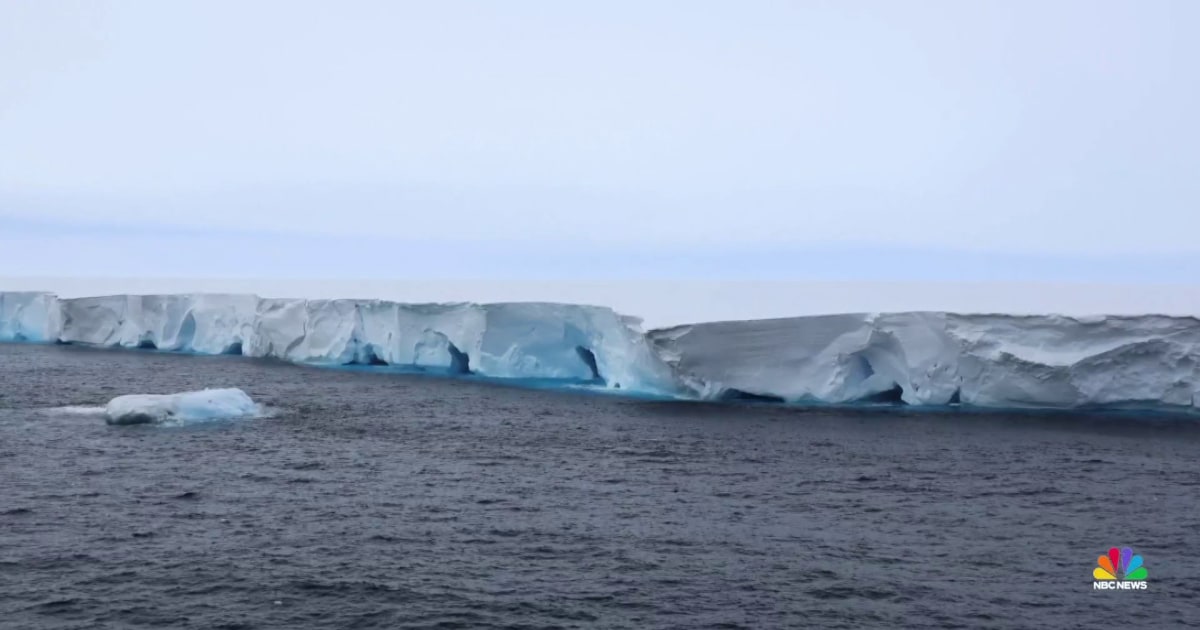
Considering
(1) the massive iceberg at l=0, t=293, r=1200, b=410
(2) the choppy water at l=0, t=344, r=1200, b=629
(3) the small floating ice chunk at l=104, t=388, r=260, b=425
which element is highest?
(1) the massive iceberg at l=0, t=293, r=1200, b=410

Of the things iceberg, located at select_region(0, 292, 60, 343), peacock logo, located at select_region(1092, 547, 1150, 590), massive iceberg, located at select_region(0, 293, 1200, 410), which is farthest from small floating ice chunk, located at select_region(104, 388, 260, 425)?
iceberg, located at select_region(0, 292, 60, 343)

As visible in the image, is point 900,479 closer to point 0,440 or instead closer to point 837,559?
point 837,559

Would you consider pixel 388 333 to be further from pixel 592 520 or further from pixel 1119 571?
pixel 1119 571

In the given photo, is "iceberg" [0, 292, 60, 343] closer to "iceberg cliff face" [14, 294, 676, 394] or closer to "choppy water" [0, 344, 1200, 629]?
"iceberg cliff face" [14, 294, 676, 394]

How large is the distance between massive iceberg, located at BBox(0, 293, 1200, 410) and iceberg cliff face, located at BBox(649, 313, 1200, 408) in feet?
0.09

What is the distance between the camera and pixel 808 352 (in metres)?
23.2

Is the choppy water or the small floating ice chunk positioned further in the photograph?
the small floating ice chunk

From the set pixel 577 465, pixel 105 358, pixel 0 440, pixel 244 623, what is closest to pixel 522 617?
pixel 244 623

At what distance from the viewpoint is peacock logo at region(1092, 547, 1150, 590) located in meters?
10.9

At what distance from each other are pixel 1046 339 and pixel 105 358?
1129 inches

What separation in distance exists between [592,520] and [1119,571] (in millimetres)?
6124

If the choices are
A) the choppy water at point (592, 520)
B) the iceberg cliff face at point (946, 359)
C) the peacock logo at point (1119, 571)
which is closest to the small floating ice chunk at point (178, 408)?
the choppy water at point (592, 520)

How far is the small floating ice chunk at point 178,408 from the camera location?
19906mm

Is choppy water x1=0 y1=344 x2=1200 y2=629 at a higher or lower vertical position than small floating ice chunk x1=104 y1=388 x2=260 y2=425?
lower
